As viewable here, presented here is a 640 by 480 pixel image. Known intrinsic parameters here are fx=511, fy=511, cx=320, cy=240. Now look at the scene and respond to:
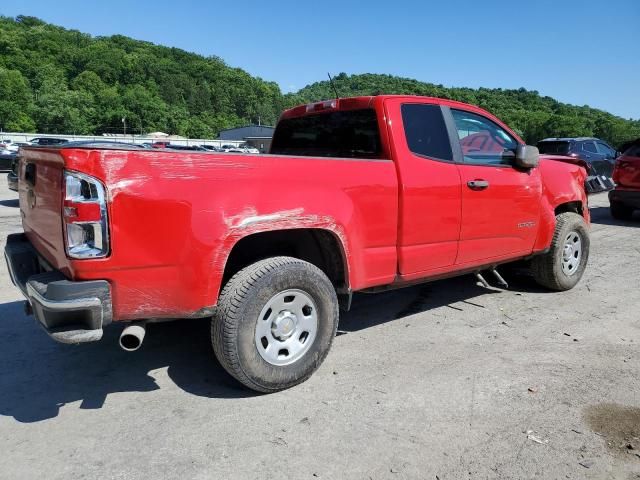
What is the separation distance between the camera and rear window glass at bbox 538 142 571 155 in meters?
14.6

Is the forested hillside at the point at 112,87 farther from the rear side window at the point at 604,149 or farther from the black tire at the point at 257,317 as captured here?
the black tire at the point at 257,317

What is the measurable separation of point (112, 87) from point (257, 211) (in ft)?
421

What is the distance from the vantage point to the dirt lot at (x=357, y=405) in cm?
259

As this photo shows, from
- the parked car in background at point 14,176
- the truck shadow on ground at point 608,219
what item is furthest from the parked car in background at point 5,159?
the truck shadow on ground at point 608,219

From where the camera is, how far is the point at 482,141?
15.3 ft

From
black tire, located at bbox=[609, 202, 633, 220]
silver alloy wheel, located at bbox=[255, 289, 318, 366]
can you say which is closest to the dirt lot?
silver alloy wheel, located at bbox=[255, 289, 318, 366]

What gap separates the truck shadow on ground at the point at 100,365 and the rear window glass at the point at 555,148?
1169 centimetres

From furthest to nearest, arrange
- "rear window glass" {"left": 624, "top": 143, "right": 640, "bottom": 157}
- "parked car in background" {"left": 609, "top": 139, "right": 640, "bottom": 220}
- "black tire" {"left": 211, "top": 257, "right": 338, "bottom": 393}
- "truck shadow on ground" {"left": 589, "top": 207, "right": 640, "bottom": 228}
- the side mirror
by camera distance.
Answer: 1. "truck shadow on ground" {"left": 589, "top": 207, "right": 640, "bottom": 228}
2. "rear window glass" {"left": 624, "top": 143, "right": 640, "bottom": 157}
3. "parked car in background" {"left": 609, "top": 139, "right": 640, "bottom": 220}
4. the side mirror
5. "black tire" {"left": 211, "top": 257, "right": 338, "bottom": 393}

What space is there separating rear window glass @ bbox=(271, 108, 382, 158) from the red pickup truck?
0.5 inches

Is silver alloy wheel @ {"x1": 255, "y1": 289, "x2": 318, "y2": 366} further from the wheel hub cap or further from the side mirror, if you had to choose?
the side mirror

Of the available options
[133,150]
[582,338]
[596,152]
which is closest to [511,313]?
[582,338]

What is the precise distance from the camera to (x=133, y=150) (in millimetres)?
2676

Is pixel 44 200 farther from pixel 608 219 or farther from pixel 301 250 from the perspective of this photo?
pixel 608 219

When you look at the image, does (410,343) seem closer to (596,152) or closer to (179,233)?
(179,233)
